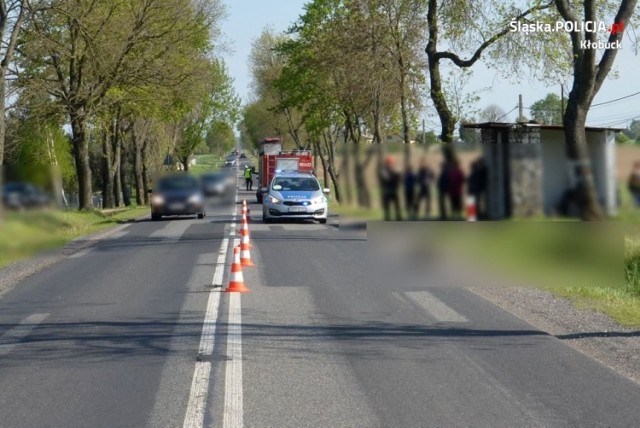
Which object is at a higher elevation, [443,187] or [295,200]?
[443,187]

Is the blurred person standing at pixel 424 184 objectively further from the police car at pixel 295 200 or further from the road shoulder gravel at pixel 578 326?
the police car at pixel 295 200

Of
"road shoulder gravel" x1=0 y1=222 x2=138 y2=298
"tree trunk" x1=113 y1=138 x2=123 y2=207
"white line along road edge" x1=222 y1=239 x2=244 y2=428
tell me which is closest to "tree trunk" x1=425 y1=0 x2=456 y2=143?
"road shoulder gravel" x1=0 y1=222 x2=138 y2=298

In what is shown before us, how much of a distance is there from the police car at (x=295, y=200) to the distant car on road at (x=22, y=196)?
27701 millimetres

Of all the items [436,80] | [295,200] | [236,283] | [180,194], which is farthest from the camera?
[295,200]

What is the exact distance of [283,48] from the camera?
59.6 m

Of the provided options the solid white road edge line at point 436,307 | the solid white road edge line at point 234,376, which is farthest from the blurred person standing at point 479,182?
the solid white road edge line at point 436,307

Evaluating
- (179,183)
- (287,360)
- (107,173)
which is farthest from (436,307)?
(107,173)

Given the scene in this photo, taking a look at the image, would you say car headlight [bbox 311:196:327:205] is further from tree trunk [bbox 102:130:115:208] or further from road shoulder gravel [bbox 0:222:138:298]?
tree trunk [bbox 102:130:115:208]

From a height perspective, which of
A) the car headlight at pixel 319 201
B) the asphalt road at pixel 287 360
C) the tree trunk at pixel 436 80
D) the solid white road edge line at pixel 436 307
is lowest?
the solid white road edge line at pixel 436 307

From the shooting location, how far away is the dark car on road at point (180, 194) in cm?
580

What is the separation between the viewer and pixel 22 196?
3885 mm

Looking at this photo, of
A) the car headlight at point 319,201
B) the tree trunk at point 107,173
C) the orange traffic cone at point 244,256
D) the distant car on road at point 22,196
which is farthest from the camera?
the tree trunk at point 107,173

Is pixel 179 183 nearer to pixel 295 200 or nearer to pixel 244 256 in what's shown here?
pixel 244 256

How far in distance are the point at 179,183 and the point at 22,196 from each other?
2080mm
